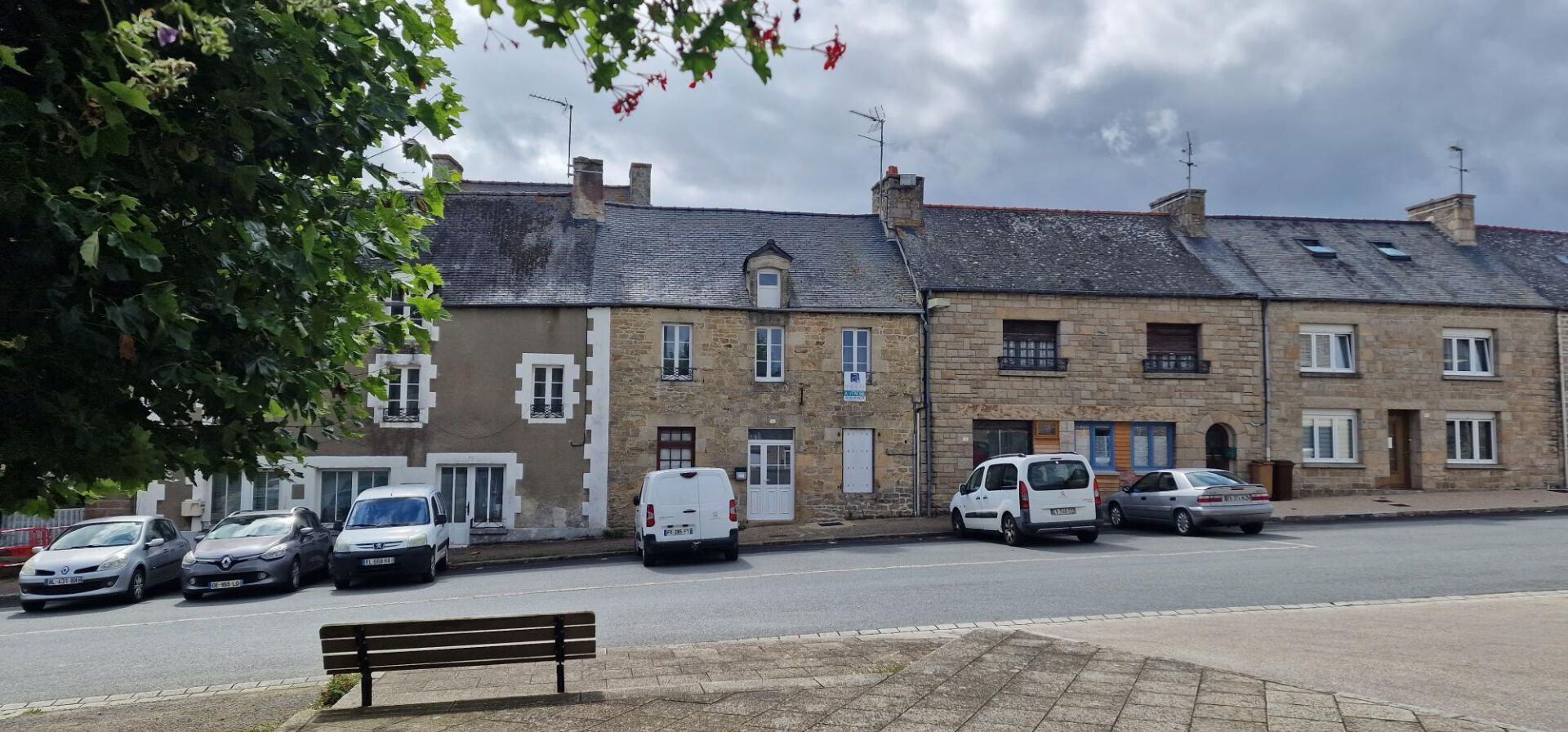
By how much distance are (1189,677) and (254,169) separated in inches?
253

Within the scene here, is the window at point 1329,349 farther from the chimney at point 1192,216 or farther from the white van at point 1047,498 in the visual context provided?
the white van at point 1047,498

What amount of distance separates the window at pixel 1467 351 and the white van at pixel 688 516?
19511 mm

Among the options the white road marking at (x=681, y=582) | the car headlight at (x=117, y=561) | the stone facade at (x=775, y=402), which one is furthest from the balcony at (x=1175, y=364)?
the car headlight at (x=117, y=561)

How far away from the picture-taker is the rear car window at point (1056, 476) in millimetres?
16984

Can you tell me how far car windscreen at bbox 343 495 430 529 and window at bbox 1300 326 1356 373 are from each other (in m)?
20.3

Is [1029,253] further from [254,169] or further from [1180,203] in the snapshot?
[254,169]

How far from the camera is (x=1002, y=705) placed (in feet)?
20.5

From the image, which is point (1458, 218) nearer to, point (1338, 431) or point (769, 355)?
point (1338, 431)

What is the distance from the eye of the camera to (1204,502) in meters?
17.8

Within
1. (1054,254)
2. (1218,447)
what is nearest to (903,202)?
(1054,254)

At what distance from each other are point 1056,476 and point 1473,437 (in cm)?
1474

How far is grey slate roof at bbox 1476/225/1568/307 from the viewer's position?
26109 millimetres

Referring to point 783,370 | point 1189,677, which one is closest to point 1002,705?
point 1189,677

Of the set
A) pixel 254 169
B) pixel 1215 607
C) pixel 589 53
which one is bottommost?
pixel 1215 607
